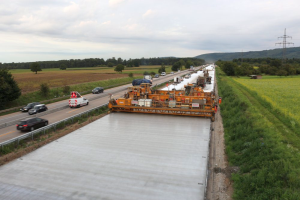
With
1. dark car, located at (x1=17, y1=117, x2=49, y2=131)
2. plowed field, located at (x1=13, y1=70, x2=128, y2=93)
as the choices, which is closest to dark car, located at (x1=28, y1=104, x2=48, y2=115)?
dark car, located at (x1=17, y1=117, x2=49, y2=131)

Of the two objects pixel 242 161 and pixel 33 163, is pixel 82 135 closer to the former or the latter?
pixel 33 163

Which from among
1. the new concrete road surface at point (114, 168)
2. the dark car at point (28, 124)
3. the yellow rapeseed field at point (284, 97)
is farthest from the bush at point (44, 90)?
the yellow rapeseed field at point (284, 97)

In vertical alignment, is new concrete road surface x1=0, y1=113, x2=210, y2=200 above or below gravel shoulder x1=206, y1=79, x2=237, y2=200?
above

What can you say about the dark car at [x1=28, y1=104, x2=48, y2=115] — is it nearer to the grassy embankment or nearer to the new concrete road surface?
the new concrete road surface

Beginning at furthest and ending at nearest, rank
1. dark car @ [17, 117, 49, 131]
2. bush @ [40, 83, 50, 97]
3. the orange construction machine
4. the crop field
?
the crop field, bush @ [40, 83, 50, 97], the orange construction machine, dark car @ [17, 117, 49, 131]

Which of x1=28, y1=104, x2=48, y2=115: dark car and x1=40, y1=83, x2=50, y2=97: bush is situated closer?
x1=28, y1=104, x2=48, y2=115: dark car

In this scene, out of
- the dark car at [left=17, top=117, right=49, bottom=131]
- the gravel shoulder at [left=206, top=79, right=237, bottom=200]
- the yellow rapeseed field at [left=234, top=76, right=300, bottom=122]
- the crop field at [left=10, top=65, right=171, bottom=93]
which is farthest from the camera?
the crop field at [left=10, top=65, right=171, bottom=93]

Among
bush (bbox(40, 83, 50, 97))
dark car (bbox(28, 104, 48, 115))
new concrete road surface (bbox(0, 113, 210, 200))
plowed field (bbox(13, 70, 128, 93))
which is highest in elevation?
plowed field (bbox(13, 70, 128, 93))

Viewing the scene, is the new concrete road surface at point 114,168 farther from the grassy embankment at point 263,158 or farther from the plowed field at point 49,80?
the plowed field at point 49,80
